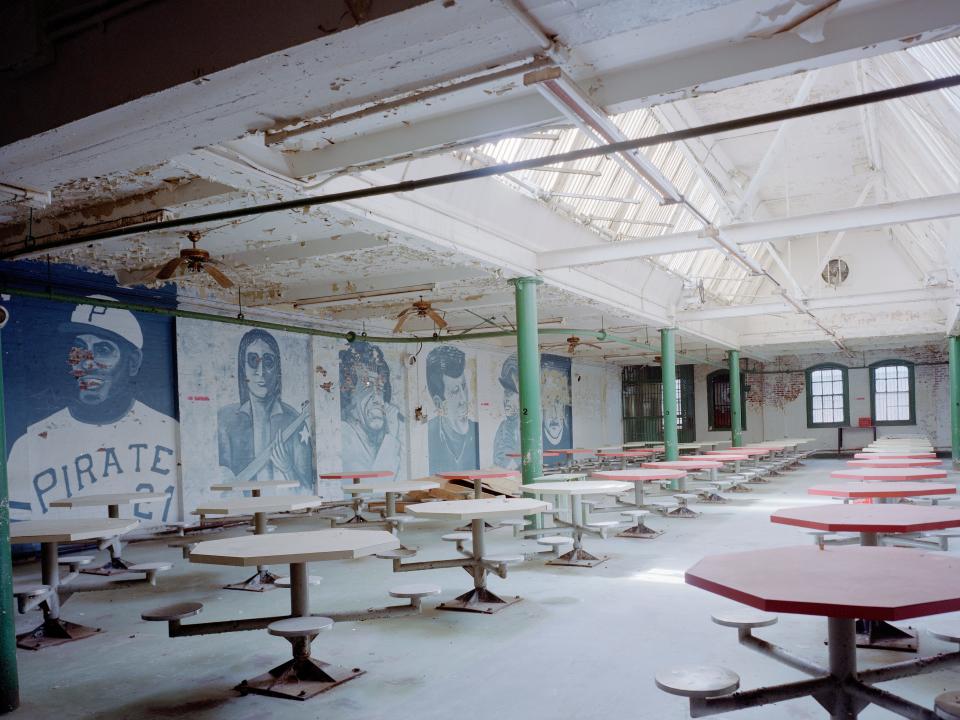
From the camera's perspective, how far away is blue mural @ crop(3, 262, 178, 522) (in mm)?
8086

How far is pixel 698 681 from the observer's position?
278 centimetres

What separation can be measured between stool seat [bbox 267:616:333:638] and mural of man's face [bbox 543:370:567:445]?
54.3 feet

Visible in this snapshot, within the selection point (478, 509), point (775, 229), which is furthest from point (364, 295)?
point (478, 509)

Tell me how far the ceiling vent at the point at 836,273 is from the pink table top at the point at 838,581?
18682 mm

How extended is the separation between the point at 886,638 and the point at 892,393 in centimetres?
2183

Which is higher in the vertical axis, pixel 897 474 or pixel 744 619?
pixel 897 474

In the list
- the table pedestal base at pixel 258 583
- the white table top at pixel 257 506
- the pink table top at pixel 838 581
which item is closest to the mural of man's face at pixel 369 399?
the white table top at pixel 257 506

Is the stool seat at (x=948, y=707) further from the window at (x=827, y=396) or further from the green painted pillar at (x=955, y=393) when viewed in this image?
the window at (x=827, y=396)

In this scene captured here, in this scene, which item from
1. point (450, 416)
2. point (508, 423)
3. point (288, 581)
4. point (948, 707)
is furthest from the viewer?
point (508, 423)

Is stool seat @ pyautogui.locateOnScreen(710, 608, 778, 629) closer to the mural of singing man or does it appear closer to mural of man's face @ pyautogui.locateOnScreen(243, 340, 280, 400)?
the mural of singing man

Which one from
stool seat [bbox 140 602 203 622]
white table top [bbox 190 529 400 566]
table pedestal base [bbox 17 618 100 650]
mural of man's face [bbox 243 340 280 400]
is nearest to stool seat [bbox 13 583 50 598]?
table pedestal base [bbox 17 618 100 650]

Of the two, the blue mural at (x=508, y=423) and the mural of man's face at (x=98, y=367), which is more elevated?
the mural of man's face at (x=98, y=367)

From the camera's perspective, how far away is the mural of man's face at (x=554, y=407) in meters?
20.3

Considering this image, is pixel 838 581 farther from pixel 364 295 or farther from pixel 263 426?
pixel 263 426
